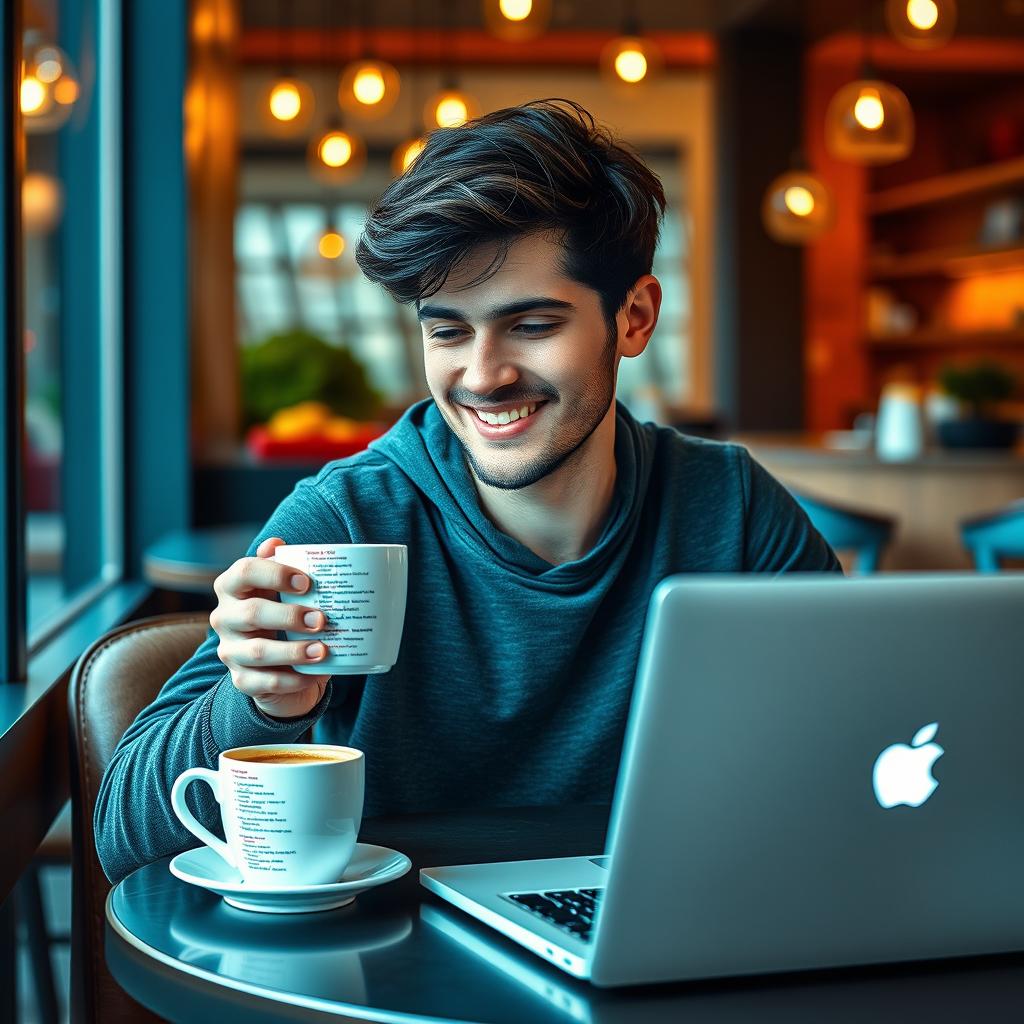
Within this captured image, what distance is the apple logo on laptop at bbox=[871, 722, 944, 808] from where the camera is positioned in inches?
33.5

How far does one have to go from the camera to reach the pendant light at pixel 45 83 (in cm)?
243

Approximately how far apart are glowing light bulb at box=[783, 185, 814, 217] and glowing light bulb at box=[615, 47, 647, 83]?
3.09ft

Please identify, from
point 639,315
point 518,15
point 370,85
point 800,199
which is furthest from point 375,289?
point 639,315

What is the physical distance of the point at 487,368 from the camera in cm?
138

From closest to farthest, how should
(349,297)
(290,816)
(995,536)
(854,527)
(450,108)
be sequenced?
(290,816) → (995,536) → (854,527) → (450,108) → (349,297)

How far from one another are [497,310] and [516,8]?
10.2ft

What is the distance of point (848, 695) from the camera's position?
0.83m

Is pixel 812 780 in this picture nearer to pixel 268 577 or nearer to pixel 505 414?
pixel 268 577

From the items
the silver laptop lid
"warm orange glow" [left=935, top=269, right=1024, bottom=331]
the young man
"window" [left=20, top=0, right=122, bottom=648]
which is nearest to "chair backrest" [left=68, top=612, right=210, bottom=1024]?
the young man

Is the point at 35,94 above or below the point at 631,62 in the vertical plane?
below

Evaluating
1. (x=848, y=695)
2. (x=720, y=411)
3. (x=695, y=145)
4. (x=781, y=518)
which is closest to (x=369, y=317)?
(x=695, y=145)

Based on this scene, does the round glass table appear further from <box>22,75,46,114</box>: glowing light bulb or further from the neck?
<box>22,75,46,114</box>: glowing light bulb

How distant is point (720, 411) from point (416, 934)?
720 centimetres

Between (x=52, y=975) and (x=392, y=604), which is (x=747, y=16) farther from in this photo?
(x=392, y=604)
